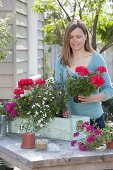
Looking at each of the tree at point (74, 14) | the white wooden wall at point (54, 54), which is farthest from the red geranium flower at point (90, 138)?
the white wooden wall at point (54, 54)

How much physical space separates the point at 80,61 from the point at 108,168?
0.82 m

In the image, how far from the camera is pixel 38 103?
3.01 metres

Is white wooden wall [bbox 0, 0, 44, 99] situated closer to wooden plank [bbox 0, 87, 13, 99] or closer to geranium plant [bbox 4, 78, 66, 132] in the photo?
wooden plank [bbox 0, 87, 13, 99]

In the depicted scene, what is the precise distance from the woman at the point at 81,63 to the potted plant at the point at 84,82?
8 centimetres

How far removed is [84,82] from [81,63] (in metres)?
0.31

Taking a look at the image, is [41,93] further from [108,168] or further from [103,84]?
[108,168]

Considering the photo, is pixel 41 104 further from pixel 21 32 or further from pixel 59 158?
pixel 21 32

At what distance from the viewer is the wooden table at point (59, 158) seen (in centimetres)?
251

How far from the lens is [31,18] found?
313 inches

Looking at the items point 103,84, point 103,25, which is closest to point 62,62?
point 103,84

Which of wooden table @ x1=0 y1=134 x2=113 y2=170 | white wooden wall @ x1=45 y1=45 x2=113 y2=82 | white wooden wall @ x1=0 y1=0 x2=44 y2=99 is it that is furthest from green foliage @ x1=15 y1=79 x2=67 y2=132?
white wooden wall @ x1=45 y1=45 x2=113 y2=82

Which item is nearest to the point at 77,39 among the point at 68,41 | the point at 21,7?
the point at 68,41

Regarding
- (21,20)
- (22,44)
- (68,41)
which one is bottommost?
(68,41)

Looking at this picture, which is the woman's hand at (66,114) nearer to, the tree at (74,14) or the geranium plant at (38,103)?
the geranium plant at (38,103)
